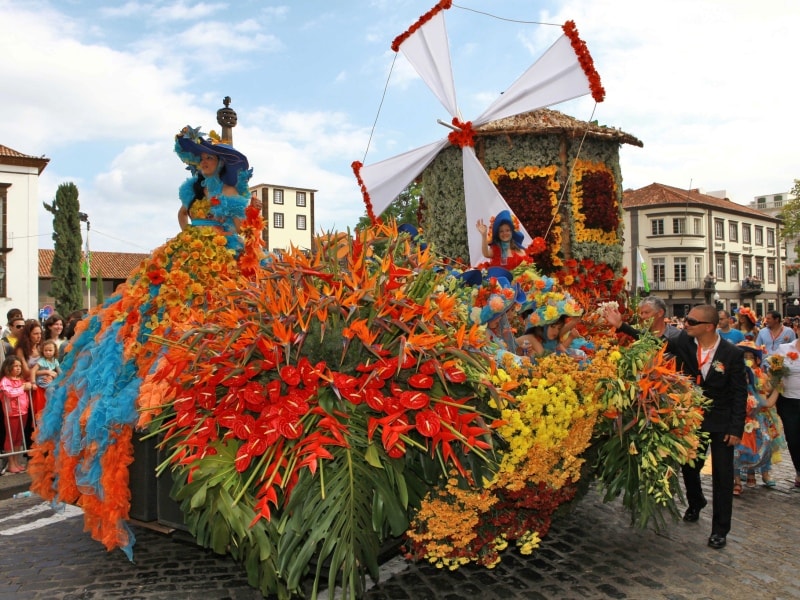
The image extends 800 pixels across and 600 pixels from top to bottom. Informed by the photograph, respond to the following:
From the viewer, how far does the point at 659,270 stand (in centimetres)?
4625

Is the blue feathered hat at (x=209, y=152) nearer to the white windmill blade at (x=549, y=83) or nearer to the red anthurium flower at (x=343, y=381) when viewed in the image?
the red anthurium flower at (x=343, y=381)

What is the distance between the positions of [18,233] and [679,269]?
41.3 meters

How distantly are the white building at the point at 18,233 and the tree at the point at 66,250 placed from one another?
118cm

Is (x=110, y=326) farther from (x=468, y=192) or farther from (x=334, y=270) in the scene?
(x=468, y=192)

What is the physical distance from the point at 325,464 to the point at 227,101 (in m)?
4.81

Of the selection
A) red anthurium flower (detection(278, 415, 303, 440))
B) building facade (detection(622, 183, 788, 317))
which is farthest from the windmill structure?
building facade (detection(622, 183, 788, 317))

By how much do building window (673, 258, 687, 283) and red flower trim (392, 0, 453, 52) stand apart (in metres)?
41.7

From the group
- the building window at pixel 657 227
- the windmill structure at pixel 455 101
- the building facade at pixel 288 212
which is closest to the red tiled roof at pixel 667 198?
the building window at pixel 657 227

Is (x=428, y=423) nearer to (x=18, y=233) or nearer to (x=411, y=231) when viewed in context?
(x=411, y=231)

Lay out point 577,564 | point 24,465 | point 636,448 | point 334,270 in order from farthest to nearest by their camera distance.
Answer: point 24,465, point 577,564, point 636,448, point 334,270

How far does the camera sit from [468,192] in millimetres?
8172

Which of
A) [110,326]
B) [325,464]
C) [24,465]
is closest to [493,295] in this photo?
[325,464]

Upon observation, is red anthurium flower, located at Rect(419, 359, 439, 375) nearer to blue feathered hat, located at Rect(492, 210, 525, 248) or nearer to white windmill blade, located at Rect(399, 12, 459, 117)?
blue feathered hat, located at Rect(492, 210, 525, 248)

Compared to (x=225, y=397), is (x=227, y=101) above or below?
above
